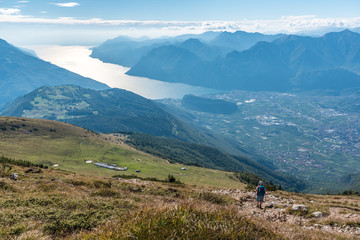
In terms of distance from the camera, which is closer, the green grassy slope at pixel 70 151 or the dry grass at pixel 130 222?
the dry grass at pixel 130 222

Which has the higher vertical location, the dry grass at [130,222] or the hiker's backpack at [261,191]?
the dry grass at [130,222]

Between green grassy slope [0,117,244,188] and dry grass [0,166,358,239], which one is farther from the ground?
dry grass [0,166,358,239]

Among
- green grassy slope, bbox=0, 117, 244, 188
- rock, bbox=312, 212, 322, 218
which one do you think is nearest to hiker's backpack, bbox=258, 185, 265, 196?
rock, bbox=312, 212, 322, 218

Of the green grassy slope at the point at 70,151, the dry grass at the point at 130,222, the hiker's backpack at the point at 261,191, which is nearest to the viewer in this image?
the dry grass at the point at 130,222

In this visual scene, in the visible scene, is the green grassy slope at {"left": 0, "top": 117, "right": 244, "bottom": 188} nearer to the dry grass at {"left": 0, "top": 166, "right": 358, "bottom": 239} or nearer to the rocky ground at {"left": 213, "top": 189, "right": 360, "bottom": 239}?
the rocky ground at {"left": 213, "top": 189, "right": 360, "bottom": 239}

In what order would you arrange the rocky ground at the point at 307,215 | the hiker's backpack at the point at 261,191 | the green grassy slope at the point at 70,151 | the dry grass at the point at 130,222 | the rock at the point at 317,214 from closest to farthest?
the dry grass at the point at 130,222
the rocky ground at the point at 307,215
the rock at the point at 317,214
the hiker's backpack at the point at 261,191
the green grassy slope at the point at 70,151

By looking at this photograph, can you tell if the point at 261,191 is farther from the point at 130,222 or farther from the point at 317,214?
the point at 130,222

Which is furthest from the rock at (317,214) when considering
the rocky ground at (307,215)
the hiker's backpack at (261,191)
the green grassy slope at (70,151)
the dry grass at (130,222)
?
the green grassy slope at (70,151)

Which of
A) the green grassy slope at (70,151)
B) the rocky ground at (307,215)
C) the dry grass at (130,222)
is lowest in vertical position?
the green grassy slope at (70,151)

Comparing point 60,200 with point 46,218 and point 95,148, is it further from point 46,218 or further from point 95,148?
point 95,148

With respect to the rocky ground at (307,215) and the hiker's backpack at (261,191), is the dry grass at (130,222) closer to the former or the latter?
the rocky ground at (307,215)
